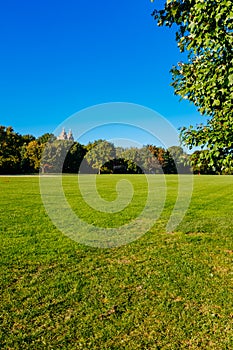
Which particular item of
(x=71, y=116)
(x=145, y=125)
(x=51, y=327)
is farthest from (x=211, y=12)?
(x=51, y=327)

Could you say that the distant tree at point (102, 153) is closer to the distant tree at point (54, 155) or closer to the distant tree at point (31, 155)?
the distant tree at point (54, 155)

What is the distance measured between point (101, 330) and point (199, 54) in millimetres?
6725

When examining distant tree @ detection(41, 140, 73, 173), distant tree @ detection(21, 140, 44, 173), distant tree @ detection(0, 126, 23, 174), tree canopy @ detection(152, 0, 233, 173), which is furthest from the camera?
distant tree @ detection(21, 140, 44, 173)

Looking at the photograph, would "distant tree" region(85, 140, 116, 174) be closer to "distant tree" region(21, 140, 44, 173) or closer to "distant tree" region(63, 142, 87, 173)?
"distant tree" region(63, 142, 87, 173)

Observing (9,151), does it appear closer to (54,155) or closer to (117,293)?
(54,155)

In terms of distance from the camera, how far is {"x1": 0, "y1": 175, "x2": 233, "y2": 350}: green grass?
4.29m

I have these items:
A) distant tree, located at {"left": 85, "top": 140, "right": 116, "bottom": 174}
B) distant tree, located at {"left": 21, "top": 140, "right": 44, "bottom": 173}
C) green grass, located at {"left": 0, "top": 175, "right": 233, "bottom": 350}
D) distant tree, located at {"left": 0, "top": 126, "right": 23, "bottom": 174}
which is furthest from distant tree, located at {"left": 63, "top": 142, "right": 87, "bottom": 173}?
green grass, located at {"left": 0, "top": 175, "right": 233, "bottom": 350}

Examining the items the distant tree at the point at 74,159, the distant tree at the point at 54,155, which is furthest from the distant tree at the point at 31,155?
the distant tree at the point at 74,159

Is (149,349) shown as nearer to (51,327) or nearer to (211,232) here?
(51,327)

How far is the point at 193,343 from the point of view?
417cm

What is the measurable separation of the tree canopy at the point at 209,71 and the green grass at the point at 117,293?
2877mm

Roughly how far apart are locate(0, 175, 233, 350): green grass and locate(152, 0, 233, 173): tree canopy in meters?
2.88

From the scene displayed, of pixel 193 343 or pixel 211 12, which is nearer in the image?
pixel 193 343

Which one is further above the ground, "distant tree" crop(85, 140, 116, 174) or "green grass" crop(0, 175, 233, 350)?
"distant tree" crop(85, 140, 116, 174)
